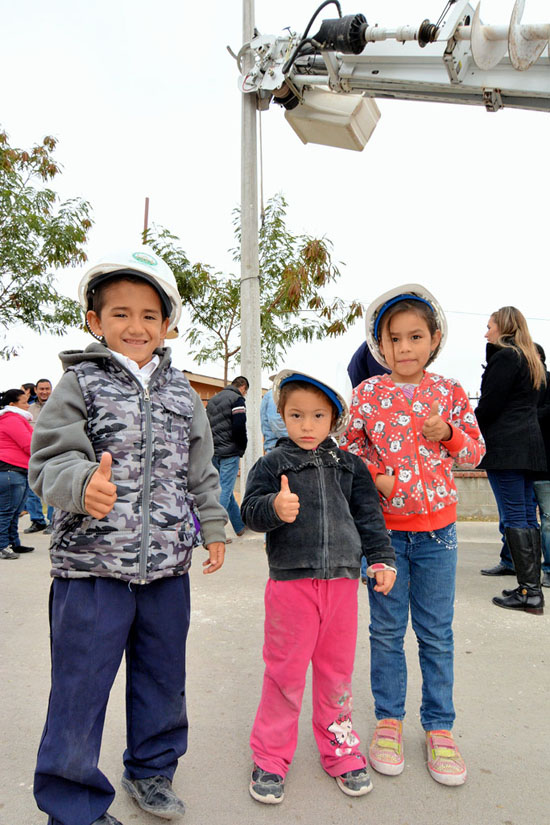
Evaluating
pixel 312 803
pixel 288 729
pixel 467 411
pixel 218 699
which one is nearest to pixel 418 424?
pixel 467 411

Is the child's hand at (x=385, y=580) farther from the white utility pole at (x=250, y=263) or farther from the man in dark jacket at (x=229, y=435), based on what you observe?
the white utility pole at (x=250, y=263)

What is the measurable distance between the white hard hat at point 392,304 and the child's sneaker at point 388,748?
4.73 ft

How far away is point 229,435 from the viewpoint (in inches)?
272

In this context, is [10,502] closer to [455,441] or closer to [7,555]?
[7,555]

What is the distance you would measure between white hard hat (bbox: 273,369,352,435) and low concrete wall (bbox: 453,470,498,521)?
A: 24.6 ft

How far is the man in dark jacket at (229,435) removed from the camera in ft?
22.3

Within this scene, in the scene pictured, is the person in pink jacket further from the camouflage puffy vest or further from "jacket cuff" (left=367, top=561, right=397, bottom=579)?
"jacket cuff" (left=367, top=561, right=397, bottom=579)

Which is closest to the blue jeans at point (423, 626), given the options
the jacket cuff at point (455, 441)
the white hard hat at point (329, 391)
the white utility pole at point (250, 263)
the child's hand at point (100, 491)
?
the jacket cuff at point (455, 441)

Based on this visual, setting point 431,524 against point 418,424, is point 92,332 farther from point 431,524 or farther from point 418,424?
point 431,524

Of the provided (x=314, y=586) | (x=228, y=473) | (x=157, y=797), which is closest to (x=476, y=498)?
(x=228, y=473)

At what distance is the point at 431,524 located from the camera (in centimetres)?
235

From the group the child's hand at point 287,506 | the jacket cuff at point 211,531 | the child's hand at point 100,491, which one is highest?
the child's hand at point 100,491

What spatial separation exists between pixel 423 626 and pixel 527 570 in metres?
2.02

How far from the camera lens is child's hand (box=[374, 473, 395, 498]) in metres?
2.35
